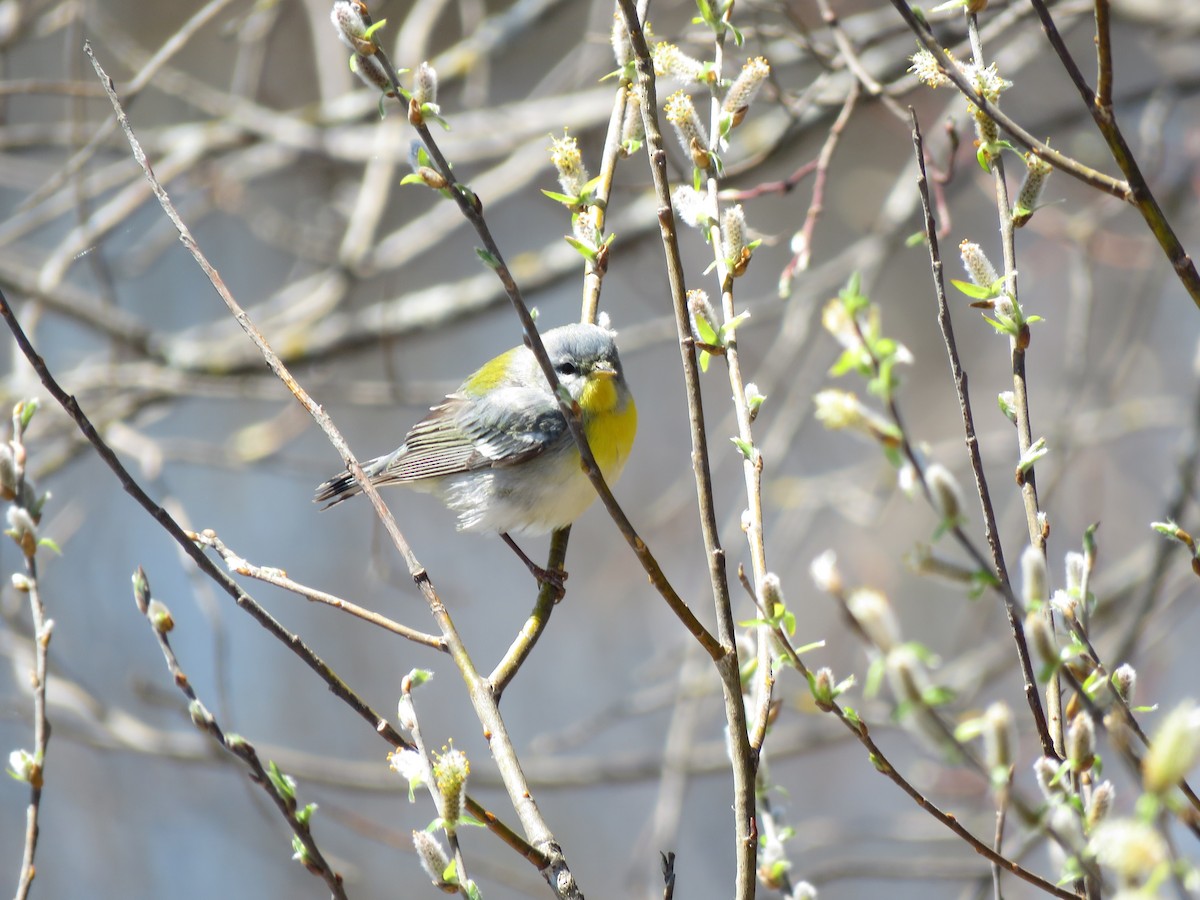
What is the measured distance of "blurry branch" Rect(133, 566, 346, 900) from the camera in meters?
1.37

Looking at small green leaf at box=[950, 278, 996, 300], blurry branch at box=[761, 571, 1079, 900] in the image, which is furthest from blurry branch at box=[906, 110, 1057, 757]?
blurry branch at box=[761, 571, 1079, 900]

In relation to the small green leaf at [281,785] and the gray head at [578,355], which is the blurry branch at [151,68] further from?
the small green leaf at [281,785]

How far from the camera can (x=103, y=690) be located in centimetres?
701

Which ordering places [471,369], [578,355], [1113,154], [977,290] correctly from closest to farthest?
1. [1113,154]
2. [977,290]
3. [578,355]
4. [471,369]

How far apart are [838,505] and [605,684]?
3.88m

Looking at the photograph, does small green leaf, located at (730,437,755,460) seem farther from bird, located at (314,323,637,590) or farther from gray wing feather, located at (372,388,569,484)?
gray wing feather, located at (372,388,569,484)

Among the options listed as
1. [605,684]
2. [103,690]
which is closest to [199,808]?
[103,690]

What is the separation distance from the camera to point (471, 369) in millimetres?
8508

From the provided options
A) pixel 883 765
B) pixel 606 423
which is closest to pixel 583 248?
Result: pixel 883 765

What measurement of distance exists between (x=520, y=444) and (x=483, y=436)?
14 cm

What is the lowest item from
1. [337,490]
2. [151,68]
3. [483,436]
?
[337,490]

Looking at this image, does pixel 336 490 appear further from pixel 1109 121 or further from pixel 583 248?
pixel 1109 121

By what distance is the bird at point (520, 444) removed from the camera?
3014 mm

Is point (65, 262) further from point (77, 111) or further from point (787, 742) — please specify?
point (787, 742)
